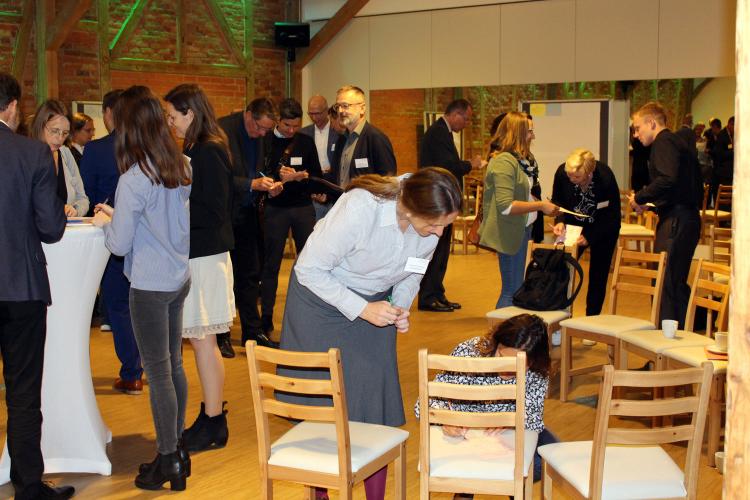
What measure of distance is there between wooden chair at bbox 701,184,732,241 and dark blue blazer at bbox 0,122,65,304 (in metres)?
7.72

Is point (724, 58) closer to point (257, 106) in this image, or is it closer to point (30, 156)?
point (257, 106)

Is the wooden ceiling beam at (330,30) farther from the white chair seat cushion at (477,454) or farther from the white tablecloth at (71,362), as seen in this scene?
the white chair seat cushion at (477,454)

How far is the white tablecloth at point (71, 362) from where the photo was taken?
358cm

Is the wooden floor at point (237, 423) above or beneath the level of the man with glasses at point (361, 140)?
beneath

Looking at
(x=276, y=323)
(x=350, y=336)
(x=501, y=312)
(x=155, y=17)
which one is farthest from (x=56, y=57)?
(x=350, y=336)

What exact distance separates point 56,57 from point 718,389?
833 cm

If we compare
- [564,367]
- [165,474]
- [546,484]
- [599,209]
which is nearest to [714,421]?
[564,367]

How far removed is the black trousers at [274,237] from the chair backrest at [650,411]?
361 centimetres

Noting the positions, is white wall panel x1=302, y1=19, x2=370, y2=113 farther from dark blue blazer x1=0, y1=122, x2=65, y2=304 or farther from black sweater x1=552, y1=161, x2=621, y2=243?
dark blue blazer x1=0, y1=122, x2=65, y2=304

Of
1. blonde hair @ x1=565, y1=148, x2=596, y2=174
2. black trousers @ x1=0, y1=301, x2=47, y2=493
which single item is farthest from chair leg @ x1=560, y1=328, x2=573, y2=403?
black trousers @ x1=0, y1=301, x2=47, y2=493

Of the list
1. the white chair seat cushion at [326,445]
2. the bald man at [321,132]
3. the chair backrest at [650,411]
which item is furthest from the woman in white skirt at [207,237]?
the bald man at [321,132]

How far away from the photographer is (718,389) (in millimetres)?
3883

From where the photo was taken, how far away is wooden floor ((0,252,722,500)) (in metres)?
3.64

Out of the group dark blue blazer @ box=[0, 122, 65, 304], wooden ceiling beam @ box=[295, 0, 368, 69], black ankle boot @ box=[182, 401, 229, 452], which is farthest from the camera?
wooden ceiling beam @ box=[295, 0, 368, 69]
